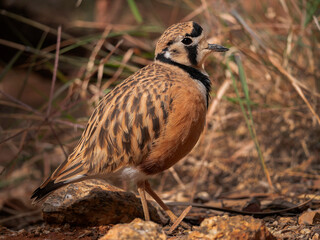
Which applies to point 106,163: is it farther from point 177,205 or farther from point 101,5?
point 101,5

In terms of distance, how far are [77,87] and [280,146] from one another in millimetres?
2730

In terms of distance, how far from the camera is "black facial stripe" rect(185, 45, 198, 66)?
385 cm

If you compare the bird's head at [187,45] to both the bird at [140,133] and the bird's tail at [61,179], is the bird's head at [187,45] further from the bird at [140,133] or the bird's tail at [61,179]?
the bird's tail at [61,179]

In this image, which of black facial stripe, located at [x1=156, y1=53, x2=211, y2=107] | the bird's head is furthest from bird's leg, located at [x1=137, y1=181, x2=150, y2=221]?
the bird's head

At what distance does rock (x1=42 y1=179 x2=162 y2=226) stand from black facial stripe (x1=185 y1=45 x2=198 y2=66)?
4.32 feet

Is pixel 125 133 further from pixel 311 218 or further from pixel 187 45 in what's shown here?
pixel 311 218

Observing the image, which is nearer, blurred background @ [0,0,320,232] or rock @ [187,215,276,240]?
rock @ [187,215,276,240]

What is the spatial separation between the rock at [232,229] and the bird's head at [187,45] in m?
1.49

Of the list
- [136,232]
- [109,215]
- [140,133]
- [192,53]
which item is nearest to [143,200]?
[109,215]

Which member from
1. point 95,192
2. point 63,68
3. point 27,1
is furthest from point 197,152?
point 27,1

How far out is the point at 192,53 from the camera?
3.86 metres

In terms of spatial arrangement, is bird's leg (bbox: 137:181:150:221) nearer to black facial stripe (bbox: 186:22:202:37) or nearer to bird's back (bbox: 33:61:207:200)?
bird's back (bbox: 33:61:207:200)

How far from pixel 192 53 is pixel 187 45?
81 mm

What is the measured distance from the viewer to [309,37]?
19.0ft
